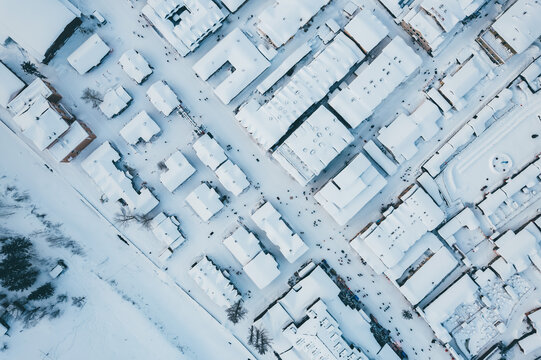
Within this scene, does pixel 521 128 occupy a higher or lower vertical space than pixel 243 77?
lower

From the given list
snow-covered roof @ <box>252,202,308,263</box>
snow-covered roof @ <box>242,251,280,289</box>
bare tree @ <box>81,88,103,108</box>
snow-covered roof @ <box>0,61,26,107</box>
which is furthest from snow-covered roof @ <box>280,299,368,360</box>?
snow-covered roof @ <box>0,61,26,107</box>

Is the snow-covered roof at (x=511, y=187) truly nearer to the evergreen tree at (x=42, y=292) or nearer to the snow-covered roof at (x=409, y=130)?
the snow-covered roof at (x=409, y=130)

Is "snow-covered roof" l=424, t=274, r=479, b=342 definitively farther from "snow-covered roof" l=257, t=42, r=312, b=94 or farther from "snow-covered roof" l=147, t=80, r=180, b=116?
"snow-covered roof" l=147, t=80, r=180, b=116

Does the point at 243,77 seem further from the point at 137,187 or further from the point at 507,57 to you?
the point at 507,57

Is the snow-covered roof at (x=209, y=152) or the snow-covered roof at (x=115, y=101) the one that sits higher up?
the snow-covered roof at (x=115, y=101)

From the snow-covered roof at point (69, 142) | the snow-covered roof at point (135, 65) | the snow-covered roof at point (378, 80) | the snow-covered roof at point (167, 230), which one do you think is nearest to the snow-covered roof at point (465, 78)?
the snow-covered roof at point (378, 80)

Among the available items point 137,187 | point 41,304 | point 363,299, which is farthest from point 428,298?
point 41,304
